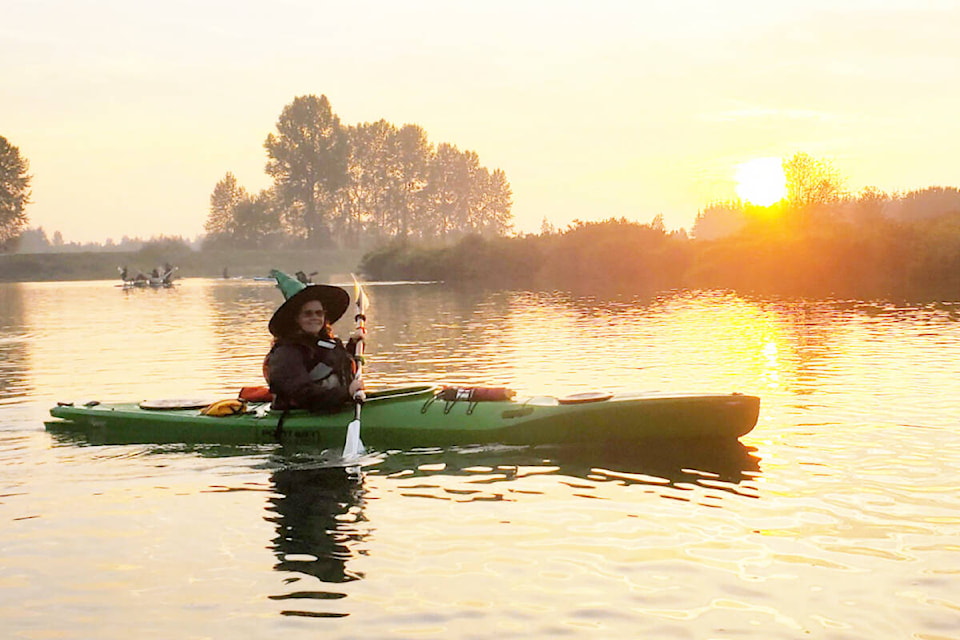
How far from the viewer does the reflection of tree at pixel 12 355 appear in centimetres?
1614

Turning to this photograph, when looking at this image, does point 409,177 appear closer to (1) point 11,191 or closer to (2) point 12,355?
(1) point 11,191

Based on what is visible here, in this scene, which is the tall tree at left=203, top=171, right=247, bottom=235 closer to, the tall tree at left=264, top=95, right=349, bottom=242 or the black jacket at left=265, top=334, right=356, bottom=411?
the tall tree at left=264, top=95, right=349, bottom=242

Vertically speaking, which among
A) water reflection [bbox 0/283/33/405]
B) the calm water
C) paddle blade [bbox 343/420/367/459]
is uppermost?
water reflection [bbox 0/283/33/405]

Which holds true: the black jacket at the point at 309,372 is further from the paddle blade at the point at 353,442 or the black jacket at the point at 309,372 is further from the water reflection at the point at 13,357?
the water reflection at the point at 13,357

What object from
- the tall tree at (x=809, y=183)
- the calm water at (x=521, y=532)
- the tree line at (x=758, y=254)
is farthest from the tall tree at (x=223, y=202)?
the calm water at (x=521, y=532)

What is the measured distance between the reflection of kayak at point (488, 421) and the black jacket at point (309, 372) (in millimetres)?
147

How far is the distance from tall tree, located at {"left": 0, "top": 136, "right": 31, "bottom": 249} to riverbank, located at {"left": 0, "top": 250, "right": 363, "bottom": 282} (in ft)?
16.2

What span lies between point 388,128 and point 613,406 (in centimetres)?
9665

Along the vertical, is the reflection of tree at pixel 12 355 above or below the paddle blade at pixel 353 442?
above

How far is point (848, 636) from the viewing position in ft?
17.6

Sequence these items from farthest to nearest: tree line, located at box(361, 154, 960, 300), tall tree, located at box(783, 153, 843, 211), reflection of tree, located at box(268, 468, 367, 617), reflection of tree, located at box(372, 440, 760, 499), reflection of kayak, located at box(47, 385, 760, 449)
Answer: tall tree, located at box(783, 153, 843, 211) < tree line, located at box(361, 154, 960, 300) < reflection of kayak, located at box(47, 385, 760, 449) < reflection of tree, located at box(372, 440, 760, 499) < reflection of tree, located at box(268, 468, 367, 617)

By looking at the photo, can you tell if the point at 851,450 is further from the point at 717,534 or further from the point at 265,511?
the point at 265,511

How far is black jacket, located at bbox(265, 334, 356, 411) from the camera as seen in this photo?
10.2 m

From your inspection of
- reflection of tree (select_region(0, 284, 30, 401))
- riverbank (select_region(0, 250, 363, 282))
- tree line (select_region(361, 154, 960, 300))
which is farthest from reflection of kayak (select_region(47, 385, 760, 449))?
riverbank (select_region(0, 250, 363, 282))
